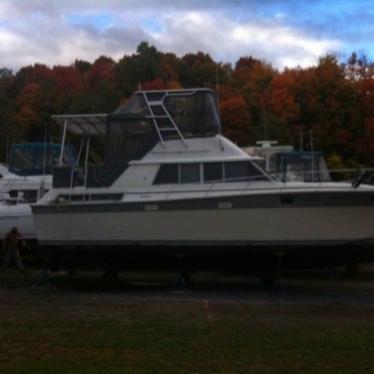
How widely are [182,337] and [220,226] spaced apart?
21.0 feet

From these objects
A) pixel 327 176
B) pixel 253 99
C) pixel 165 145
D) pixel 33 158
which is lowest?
pixel 327 176

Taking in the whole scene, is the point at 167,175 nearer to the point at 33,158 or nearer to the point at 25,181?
the point at 25,181

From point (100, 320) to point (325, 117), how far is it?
149 feet

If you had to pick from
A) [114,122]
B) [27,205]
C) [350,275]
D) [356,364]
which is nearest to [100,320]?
[356,364]

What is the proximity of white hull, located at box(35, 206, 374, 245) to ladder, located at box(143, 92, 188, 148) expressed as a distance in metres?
2.11

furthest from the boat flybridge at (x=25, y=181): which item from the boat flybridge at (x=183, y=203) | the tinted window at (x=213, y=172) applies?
the tinted window at (x=213, y=172)

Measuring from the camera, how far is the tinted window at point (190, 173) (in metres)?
17.1

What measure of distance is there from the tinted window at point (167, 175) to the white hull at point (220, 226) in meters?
1.02

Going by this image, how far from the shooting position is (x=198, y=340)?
972 cm

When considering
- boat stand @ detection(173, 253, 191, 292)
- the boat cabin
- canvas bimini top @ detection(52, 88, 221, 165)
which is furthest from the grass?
canvas bimini top @ detection(52, 88, 221, 165)

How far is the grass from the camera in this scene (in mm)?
8211

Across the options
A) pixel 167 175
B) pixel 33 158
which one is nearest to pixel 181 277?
pixel 167 175

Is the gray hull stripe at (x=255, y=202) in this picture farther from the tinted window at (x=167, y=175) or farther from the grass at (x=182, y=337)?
the grass at (x=182, y=337)

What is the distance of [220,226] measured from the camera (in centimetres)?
1617
